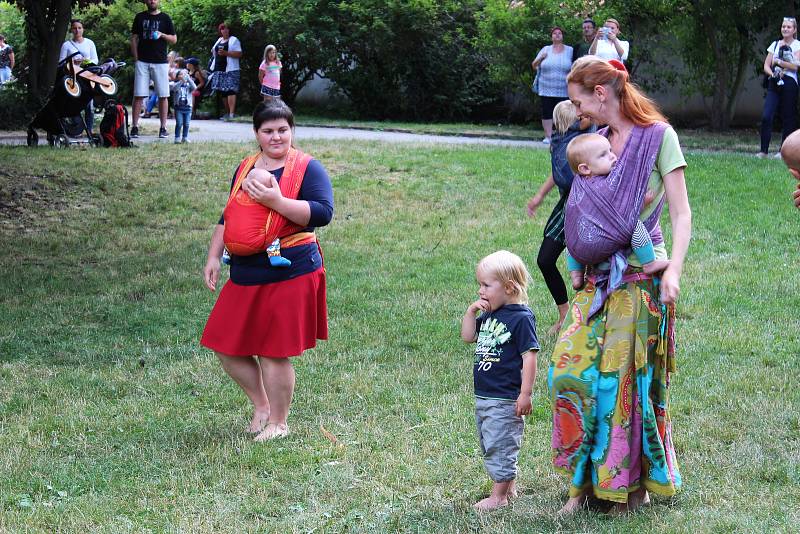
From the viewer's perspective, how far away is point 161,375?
721 centimetres

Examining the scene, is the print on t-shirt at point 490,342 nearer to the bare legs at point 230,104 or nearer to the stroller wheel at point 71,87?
the stroller wheel at point 71,87

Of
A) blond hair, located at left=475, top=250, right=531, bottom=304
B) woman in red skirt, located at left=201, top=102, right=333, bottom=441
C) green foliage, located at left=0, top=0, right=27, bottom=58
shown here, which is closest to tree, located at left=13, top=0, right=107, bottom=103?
green foliage, located at left=0, top=0, right=27, bottom=58

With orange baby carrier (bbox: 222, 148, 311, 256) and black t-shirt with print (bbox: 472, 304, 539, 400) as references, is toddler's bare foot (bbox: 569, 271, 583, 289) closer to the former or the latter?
black t-shirt with print (bbox: 472, 304, 539, 400)

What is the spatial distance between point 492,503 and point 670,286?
1293 mm

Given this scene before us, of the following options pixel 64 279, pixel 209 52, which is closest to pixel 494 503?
pixel 64 279

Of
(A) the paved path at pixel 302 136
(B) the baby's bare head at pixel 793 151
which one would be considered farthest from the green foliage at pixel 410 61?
(B) the baby's bare head at pixel 793 151

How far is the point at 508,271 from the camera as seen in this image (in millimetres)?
4695

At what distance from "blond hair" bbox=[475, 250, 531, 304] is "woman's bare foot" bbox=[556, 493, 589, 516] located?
2.92ft

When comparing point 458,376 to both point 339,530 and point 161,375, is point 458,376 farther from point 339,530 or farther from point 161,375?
point 339,530

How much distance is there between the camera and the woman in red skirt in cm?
560

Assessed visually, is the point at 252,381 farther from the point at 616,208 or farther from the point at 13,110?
the point at 13,110

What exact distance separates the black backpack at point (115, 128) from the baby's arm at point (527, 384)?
39.9ft

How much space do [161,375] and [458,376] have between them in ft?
6.55

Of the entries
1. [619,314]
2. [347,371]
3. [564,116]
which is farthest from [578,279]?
[347,371]
